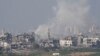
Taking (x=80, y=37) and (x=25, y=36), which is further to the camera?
(x=80, y=37)

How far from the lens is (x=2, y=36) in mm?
86750

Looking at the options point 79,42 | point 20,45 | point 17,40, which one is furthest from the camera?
point 79,42

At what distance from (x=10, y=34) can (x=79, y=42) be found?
17026mm

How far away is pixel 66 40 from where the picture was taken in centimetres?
8725

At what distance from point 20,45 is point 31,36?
47.1ft

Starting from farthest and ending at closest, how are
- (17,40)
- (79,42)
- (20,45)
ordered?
(79,42), (17,40), (20,45)

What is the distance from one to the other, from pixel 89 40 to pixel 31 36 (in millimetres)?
14255

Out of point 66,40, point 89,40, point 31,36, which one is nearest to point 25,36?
point 31,36

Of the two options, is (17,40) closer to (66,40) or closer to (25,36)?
(25,36)

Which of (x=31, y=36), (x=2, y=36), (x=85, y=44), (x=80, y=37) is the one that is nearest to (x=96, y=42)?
(x=85, y=44)

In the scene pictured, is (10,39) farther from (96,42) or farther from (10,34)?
(96,42)

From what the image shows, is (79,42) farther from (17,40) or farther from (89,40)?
(17,40)

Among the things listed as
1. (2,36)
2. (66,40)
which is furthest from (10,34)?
(66,40)

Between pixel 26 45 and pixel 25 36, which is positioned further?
pixel 25 36
